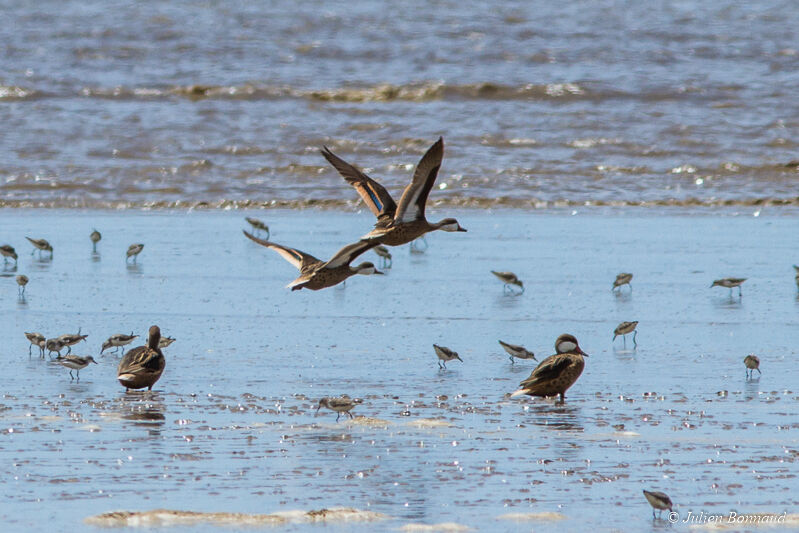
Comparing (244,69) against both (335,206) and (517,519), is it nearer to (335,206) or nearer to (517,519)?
(335,206)

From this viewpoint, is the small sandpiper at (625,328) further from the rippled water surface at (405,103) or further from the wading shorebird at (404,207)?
the rippled water surface at (405,103)

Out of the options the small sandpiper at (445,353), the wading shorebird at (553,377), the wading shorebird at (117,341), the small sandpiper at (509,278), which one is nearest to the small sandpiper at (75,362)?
the wading shorebird at (117,341)

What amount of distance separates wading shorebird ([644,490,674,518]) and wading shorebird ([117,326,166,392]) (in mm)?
3865

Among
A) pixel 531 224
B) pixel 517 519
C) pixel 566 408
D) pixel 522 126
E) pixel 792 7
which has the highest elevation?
pixel 792 7

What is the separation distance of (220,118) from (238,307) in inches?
572

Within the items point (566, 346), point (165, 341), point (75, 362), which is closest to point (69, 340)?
point (165, 341)

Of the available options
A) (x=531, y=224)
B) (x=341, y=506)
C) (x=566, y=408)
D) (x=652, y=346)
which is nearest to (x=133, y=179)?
(x=531, y=224)

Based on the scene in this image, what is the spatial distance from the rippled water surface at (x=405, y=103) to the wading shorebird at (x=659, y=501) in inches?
528

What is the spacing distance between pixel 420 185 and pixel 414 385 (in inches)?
53.1

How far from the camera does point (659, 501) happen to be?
20.0 ft

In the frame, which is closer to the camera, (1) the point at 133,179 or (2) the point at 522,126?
(1) the point at 133,179

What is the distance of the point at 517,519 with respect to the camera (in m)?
6.09

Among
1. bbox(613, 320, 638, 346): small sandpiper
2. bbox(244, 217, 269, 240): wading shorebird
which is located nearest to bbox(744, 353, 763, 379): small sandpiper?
bbox(613, 320, 638, 346): small sandpiper

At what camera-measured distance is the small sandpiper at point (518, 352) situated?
32.3 ft
